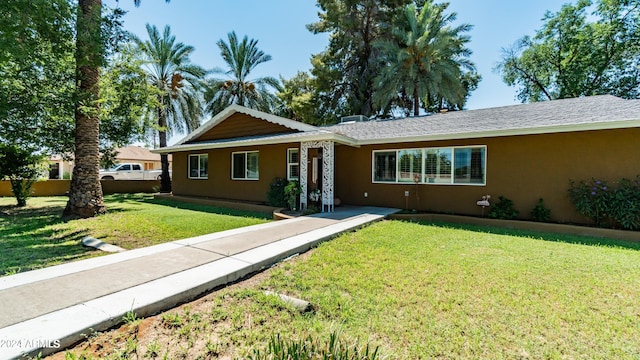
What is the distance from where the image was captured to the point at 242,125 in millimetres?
13367

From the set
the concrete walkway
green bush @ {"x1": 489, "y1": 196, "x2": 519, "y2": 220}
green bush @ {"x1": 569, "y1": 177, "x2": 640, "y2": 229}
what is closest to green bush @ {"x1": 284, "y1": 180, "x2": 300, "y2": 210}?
the concrete walkway

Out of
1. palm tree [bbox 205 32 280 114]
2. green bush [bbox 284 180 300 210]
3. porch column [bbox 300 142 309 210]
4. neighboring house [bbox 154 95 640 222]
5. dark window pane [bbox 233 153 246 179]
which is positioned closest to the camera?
neighboring house [bbox 154 95 640 222]

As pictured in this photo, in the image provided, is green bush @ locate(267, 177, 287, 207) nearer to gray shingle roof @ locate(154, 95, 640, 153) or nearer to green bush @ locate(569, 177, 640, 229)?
gray shingle roof @ locate(154, 95, 640, 153)

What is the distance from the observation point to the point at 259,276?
416 centimetres

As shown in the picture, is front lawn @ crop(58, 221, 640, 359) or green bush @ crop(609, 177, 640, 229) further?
green bush @ crop(609, 177, 640, 229)

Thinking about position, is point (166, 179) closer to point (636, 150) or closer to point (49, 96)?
point (49, 96)

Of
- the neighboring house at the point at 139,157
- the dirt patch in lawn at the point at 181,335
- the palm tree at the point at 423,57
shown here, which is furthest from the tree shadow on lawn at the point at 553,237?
Answer: the neighboring house at the point at 139,157

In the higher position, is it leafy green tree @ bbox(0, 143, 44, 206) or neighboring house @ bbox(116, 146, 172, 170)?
neighboring house @ bbox(116, 146, 172, 170)

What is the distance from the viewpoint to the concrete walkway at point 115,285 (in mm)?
2518

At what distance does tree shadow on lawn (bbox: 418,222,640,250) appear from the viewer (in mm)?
6413

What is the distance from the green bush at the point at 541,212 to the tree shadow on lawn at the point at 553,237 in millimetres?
884

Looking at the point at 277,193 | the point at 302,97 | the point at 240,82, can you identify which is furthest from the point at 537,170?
the point at 240,82

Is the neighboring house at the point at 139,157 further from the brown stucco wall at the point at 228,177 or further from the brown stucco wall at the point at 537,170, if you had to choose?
the brown stucco wall at the point at 537,170

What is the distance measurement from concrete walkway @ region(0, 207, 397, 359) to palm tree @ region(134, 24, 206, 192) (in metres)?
15.7
